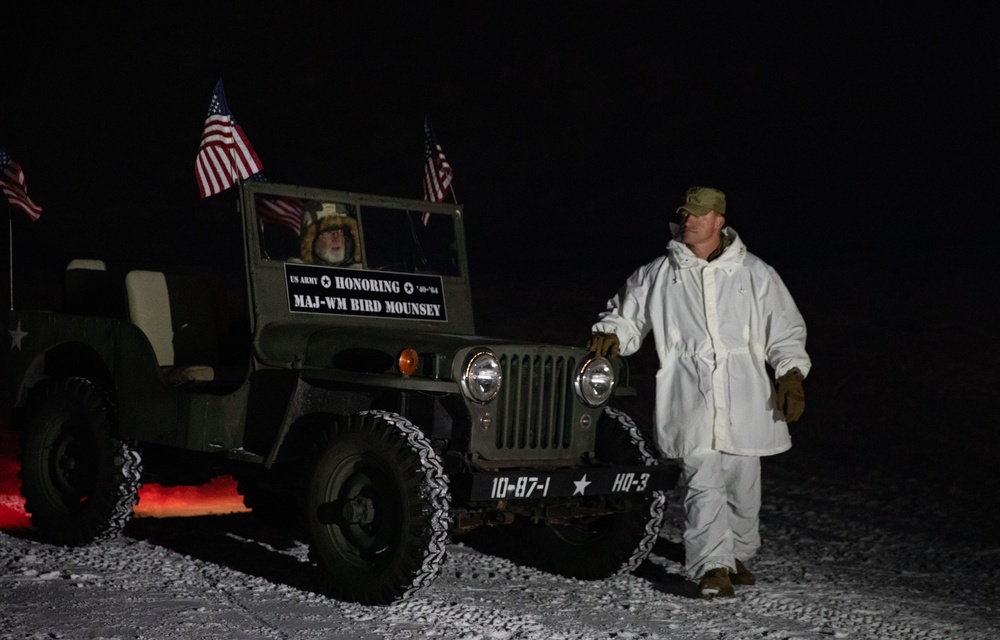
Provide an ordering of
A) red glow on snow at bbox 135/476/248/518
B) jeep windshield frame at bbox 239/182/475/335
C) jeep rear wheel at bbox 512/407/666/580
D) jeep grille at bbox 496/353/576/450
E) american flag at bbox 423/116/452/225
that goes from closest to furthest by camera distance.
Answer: jeep grille at bbox 496/353/576/450
jeep rear wheel at bbox 512/407/666/580
jeep windshield frame at bbox 239/182/475/335
american flag at bbox 423/116/452/225
red glow on snow at bbox 135/476/248/518

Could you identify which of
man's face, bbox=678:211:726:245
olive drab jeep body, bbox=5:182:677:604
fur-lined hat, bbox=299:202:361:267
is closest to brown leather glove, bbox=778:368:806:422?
olive drab jeep body, bbox=5:182:677:604

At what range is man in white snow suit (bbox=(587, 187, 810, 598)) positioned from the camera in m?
5.83

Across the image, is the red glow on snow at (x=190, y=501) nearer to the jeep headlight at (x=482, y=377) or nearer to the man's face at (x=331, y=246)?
the man's face at (x=331, y=246)

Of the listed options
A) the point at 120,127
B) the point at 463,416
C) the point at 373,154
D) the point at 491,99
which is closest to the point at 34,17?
the point at 120,127

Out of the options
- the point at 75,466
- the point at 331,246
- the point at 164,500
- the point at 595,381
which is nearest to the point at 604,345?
the point at 595,381

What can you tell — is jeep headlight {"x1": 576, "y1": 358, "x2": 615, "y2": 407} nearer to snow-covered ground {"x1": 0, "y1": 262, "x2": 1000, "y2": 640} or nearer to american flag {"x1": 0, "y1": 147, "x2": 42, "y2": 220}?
snow-covered ground {"x1": 0, "y1": 262, "x2": 1000, "y2": 640}

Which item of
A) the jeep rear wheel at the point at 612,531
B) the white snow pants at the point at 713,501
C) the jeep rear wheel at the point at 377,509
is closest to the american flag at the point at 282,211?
the jeep rear wheel at the point at 377,509

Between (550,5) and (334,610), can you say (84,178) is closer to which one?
(550,5)

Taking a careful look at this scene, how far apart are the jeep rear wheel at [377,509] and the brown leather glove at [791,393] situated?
1.57 m

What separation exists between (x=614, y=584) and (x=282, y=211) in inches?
93.0

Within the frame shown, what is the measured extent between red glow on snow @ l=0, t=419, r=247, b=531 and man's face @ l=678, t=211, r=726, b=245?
140 inches

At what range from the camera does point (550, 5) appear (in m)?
30.1

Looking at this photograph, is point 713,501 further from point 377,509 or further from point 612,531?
point 377,509

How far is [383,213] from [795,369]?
2214 mm
